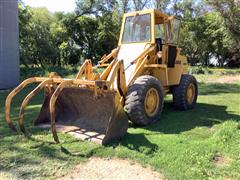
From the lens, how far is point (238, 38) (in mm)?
25984

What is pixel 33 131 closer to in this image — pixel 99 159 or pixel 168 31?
pixel 99 159

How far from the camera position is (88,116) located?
20.3 feet

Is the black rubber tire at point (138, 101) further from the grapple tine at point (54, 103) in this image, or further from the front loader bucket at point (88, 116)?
the grapple tine at point (54, 103)

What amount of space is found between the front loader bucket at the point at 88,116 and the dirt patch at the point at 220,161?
4.96 feet

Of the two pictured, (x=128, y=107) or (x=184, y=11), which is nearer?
(x=128, y=107)

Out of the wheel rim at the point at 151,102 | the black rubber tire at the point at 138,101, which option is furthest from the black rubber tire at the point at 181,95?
the black rubber tire at the point at 138,101

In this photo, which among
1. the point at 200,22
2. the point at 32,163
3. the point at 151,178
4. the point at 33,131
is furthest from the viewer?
the point at 200,22

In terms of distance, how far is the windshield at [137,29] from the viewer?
291 inches

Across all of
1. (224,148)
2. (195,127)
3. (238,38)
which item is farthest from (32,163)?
(238,38)

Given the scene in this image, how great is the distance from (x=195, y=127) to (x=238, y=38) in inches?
850

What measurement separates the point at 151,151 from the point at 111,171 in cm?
85

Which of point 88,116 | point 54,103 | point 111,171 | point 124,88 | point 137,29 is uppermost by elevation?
point 137,29

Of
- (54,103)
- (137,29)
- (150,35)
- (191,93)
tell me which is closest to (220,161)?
(54,103)

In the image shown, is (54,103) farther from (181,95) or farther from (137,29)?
(181,95)
